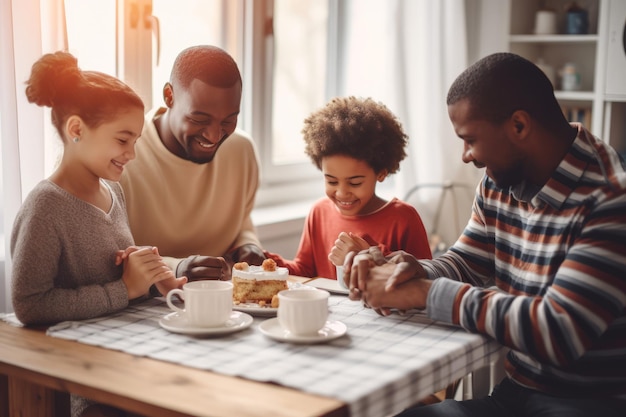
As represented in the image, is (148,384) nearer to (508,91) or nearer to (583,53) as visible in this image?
(508,91)

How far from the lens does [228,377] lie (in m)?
1.22

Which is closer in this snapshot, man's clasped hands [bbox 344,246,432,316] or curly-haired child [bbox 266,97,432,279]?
man's clasped hands [bbox 344,246,432,316]

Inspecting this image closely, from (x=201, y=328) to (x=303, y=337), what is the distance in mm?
188

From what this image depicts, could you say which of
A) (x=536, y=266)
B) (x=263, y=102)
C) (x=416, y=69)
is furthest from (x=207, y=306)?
(x=416, y=69)

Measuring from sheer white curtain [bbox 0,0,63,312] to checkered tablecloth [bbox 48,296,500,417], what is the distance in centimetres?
53

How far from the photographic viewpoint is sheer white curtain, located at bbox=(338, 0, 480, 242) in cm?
357

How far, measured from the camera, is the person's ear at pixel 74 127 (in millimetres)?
1561

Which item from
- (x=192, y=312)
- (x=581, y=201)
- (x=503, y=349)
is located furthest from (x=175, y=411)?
(x=581, y=201)

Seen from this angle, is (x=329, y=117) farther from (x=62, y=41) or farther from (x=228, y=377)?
(x=228, y=377)

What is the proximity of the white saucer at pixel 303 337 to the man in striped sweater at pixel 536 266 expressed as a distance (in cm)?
11

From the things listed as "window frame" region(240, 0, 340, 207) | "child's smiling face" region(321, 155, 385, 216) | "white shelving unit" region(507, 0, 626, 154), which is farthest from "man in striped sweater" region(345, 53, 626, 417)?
"white shelving unit" region(507, 0, 626, 154)

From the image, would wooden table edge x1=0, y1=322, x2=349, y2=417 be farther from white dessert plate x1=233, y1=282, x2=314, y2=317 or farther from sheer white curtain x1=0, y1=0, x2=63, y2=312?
sheer white curtain x1=0, y1=0, x2=63, y2=312

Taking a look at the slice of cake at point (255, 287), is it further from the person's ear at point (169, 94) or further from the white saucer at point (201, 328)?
the person's ear at point (169, 94)

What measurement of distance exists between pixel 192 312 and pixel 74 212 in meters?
0.31
